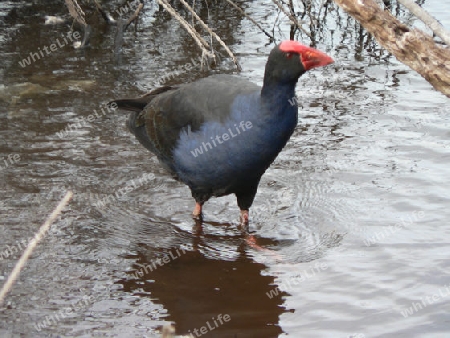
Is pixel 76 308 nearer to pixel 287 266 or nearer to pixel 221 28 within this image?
pixel 287 266

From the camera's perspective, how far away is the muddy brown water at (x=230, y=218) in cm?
387

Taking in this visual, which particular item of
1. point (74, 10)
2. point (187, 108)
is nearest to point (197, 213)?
point (187, 108)

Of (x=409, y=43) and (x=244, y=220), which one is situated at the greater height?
(x=409, y=43)

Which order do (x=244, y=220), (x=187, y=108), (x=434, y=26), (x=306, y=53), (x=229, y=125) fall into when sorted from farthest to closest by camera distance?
(x=244, y=220), (x=187, y=108), (x=229, y=125), (x=306, y=53), (x=434, y=26)

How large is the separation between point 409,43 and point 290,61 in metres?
1.09

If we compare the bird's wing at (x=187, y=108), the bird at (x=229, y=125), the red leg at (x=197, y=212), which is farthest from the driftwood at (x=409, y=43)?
the red leg at (x=197, y=212)

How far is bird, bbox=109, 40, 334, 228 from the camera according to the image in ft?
13.5

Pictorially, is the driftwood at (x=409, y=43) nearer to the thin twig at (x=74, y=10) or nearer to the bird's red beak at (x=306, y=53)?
the bird's red beak at (x=306, y=53)

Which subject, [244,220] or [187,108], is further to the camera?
[244,220]

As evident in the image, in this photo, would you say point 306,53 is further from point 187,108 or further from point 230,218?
point 230,218

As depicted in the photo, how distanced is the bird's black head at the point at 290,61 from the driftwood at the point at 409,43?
67 centimetres

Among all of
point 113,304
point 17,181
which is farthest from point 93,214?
point 113,304

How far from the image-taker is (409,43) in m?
3.06

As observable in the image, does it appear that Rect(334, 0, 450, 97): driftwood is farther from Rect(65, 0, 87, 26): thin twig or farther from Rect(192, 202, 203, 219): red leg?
Rect(65, 0, 87, 26): thin twig
